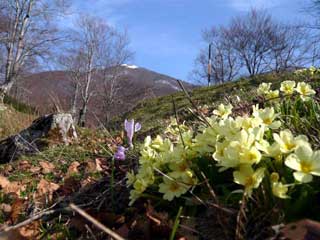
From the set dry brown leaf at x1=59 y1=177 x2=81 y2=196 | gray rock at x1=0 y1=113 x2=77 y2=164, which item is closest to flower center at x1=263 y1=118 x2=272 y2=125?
dry brown leaf at x1=59 y1=177 x2=81 y2=196

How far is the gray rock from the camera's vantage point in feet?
17.9

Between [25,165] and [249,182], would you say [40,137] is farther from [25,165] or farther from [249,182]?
[249,182]

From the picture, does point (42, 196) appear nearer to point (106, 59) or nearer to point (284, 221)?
point (284, 221)

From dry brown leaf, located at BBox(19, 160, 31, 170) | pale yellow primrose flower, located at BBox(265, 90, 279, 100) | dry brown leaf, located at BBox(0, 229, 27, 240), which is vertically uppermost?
pale yellow primrose flower, located at BBox(265, 90, 279, 100)

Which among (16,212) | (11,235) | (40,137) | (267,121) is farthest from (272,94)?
(40,137)

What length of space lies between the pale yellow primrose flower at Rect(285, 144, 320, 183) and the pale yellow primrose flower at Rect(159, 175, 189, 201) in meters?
0.32

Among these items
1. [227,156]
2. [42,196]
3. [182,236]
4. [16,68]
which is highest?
[16,68]

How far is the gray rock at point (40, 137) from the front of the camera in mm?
5441

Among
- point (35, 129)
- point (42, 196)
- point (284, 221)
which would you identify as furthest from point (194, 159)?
point (35, 129)

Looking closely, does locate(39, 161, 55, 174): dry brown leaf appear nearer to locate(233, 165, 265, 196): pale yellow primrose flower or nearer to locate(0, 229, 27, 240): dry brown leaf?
locate(0, 229, 27, 240): dry brown leaf

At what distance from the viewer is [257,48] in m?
32.4

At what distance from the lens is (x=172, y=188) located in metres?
1.21

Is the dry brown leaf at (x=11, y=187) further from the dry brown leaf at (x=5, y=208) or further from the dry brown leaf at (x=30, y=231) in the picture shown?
the dry brown leaf at (x=30, y=231)

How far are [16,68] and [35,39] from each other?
2.53 m
